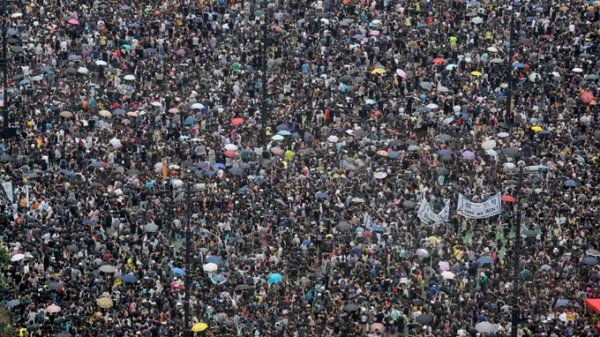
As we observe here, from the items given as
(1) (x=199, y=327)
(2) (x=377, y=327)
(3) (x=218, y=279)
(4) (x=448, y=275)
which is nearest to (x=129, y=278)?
(3) (x=218, y=279)

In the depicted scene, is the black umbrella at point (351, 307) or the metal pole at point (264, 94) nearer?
the black umbrella at point (351, 307)

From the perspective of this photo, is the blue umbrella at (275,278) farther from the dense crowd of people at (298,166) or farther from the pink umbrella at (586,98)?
the pink umbrella at (586,98)

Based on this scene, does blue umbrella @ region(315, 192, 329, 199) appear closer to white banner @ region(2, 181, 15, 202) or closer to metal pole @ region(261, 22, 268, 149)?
metal pole @ region(261, 22, 268, 149)

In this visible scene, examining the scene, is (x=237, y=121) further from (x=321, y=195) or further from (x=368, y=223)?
(x=368, y=223)

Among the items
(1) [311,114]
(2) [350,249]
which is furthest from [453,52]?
(2) [350,249]

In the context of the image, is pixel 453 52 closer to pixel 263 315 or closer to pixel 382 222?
pixel 382 222

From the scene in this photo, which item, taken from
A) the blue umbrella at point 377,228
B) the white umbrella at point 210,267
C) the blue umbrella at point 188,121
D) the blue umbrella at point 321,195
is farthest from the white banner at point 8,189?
the blue umbrella at point 377,228

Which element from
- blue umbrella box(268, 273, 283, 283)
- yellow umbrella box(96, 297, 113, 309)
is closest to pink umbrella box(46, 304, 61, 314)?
yellow umbrella box(96, 297, 113, 309)
